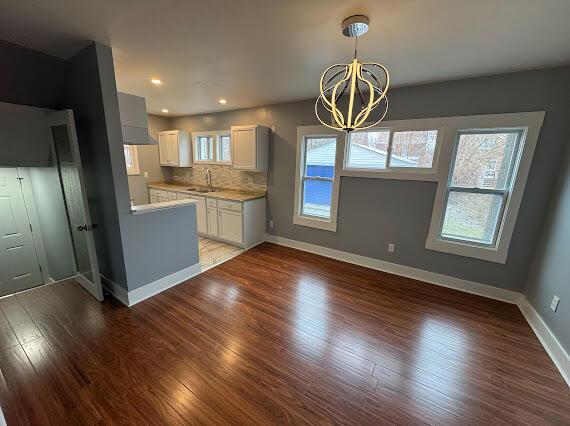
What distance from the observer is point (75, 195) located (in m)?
2.32

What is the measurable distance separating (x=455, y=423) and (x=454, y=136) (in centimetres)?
271

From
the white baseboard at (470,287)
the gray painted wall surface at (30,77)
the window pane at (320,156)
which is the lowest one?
the white baseboard at (470,287)

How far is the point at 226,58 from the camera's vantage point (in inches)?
85.7

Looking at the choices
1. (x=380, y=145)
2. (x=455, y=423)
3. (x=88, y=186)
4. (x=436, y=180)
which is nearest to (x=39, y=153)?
(x=88, y=186)

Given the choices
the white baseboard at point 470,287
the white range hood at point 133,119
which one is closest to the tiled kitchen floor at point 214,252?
the white baseboard at point 470,287

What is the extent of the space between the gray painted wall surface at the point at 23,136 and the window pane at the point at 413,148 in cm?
412

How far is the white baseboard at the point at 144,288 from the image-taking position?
2.38 meters

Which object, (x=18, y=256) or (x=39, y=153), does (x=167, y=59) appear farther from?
(x=18, y=256)

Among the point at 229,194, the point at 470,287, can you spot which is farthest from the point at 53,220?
the point at 470,287

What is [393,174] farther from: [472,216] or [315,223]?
[315,223]

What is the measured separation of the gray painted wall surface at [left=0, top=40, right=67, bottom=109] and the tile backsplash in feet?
8.60

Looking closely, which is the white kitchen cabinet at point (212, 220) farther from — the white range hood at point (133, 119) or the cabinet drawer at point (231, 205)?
the white range hood at point (133, 119)

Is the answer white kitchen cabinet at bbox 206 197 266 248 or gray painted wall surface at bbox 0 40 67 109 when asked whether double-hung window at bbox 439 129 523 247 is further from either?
gray painted wall surface at bbox 0 40 67 109

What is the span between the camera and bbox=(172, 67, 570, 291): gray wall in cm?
223
